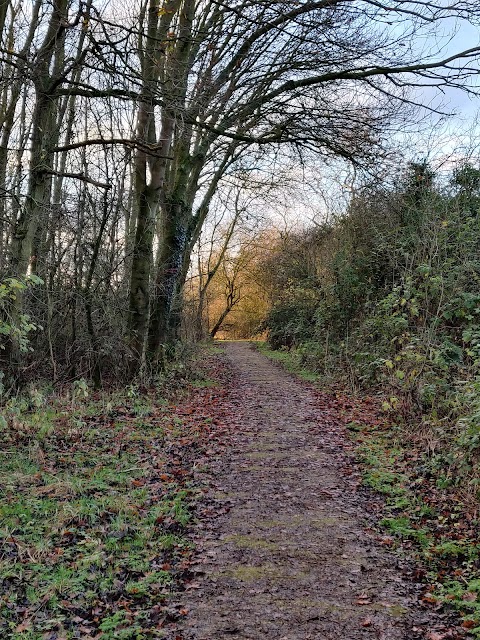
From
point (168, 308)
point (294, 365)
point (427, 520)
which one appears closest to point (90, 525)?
point (427, 520)

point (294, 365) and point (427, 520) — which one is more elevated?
point (294, 365)

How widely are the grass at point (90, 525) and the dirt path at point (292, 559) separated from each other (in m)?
0.35

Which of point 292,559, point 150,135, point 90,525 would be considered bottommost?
point 292,559

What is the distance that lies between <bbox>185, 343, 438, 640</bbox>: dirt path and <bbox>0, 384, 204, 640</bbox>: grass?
1.16 ft

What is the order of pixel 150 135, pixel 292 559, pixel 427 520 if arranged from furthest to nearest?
pixel 150 135
pixel 427 520
pixel 292 559

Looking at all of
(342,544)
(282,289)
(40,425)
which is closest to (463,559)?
(342,544)

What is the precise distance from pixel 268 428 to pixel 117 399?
294 centimetres

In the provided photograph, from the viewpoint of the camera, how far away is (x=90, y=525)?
492 centimetres

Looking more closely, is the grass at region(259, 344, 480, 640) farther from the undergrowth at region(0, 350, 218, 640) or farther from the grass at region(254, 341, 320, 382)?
the grass at region(254, 341, 320, 382)

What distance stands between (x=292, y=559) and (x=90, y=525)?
1.90 meters

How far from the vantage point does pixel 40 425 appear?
7574 mm

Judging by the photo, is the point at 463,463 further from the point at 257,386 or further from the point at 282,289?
the point at 282,289

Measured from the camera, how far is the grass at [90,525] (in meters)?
3.68

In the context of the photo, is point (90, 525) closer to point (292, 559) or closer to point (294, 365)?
point (292, 559)
